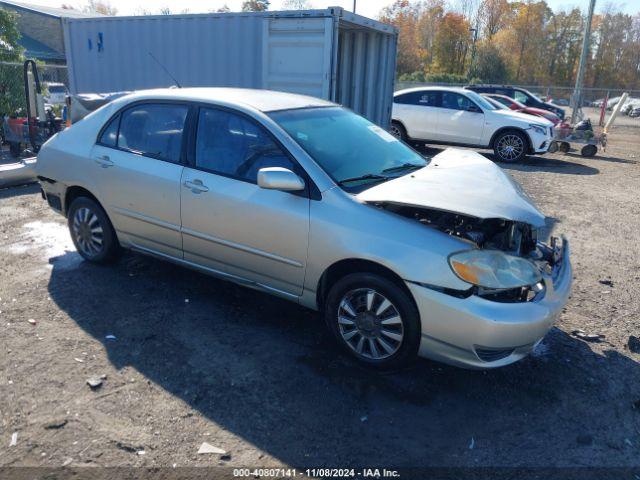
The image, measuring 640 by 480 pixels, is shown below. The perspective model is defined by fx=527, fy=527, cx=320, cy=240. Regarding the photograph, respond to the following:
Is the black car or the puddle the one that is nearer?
the puddle

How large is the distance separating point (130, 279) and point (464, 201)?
10.3ft

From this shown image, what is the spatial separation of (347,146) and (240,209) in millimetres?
974

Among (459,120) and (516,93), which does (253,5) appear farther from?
(459,120)

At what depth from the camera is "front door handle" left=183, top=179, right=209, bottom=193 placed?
3971 mm

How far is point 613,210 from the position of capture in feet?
26.8

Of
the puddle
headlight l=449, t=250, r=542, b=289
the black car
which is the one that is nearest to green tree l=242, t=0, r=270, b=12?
the black car

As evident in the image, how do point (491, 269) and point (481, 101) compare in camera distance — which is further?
point (481, 101)

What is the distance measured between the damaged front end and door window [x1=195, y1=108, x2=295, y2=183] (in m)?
0.91

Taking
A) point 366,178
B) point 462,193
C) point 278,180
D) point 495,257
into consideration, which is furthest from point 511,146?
point 278,180

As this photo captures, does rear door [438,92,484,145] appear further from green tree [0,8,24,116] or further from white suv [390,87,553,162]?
green tree [0,8,24,116]

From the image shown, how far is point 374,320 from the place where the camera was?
3406 millimetres

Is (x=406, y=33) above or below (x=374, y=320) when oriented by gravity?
above

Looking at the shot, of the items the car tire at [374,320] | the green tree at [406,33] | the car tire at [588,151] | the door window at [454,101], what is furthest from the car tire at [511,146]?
the green tree at [406,33]

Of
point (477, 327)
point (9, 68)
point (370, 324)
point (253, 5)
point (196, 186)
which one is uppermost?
point (253, 5)
